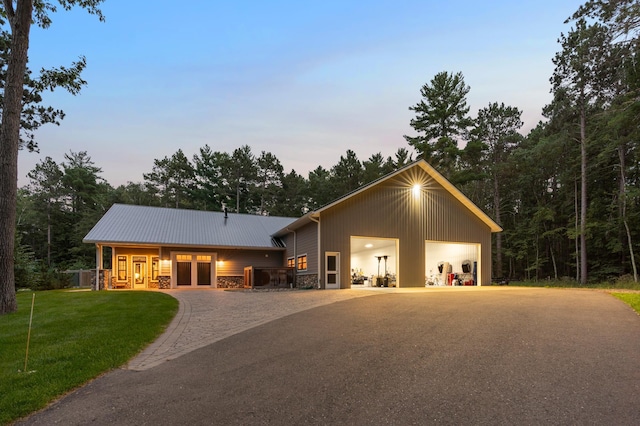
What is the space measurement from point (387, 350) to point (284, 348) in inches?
59.0

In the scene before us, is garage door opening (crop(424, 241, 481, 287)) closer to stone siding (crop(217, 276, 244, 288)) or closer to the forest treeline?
the forest treeline

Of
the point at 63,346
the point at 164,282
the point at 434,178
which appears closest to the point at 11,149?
the point at 63,346

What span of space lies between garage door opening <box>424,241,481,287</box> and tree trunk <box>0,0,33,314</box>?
58.1ft

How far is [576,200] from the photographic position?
2538cm

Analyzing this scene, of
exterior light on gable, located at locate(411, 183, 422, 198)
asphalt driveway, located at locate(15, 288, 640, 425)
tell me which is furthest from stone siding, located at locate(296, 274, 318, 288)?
asphalt driveway, located at locate(15, 288, 640, 425)

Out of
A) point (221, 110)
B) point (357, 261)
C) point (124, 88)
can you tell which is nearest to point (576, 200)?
point (357, 261)

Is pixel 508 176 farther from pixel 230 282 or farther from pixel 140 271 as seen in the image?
pixel 140 271

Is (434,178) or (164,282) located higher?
(434,178)

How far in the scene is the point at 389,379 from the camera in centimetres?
402

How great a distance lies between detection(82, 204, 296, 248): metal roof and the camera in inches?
755

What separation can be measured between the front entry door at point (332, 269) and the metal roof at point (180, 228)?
217 inches

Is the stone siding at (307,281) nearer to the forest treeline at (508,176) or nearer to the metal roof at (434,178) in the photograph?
the metal roof at (434,178)

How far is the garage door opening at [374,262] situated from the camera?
19.6m

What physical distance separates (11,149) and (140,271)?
40.9 feet
